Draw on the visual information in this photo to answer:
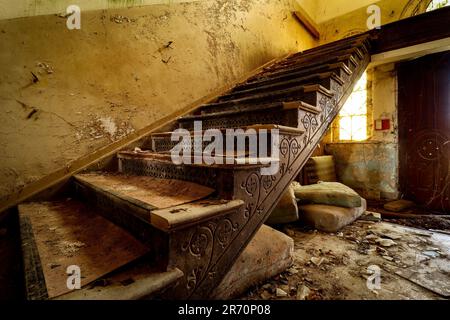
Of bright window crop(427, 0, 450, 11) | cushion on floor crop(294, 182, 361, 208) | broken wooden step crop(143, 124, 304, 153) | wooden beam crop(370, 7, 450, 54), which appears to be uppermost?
bright window crop(427, 0, 450, 11)

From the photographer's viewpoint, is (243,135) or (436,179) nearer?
(243,135)

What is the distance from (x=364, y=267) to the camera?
70.1 inches

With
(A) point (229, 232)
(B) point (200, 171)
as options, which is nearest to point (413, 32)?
(B) point (200, 171)

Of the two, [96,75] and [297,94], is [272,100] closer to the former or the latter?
[297,94]

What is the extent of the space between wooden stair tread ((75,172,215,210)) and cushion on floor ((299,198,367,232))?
6.39 ft

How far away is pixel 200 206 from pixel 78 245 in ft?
2.02

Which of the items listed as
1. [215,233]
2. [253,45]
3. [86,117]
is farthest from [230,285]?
[253,45]

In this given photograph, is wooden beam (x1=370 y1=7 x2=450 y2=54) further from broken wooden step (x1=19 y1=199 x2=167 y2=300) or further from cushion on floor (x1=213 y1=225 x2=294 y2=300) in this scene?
broken wooden step (x1=19 y1=199 x2=167 y2=300)

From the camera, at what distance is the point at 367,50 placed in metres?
2.84

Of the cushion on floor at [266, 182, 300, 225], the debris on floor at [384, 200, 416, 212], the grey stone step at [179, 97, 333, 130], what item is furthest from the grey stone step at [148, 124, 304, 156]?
the debris on floor at [384, 200, 416, 212]

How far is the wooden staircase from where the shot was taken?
82 centimetres

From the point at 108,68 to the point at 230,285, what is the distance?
2138mm

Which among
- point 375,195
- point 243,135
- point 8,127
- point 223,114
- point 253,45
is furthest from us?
point 375,195
